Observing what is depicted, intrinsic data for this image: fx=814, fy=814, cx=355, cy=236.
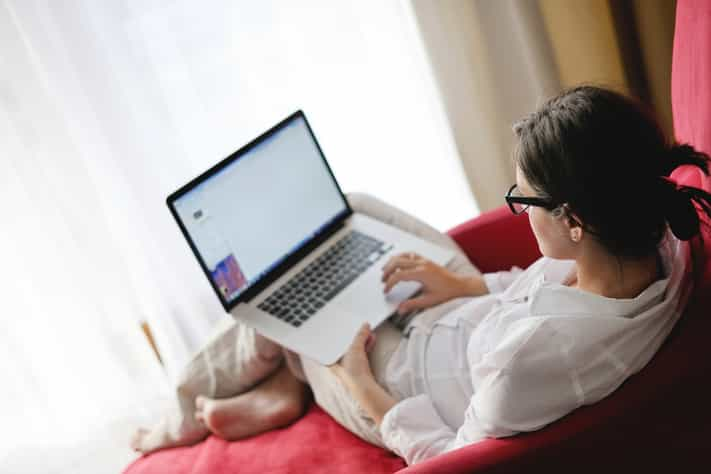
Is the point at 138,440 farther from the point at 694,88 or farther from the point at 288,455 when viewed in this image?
the point at 694,88

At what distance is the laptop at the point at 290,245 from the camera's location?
1.60 metres

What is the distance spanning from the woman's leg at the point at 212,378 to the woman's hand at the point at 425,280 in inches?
13.4

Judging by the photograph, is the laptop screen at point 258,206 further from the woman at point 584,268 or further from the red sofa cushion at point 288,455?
the woman at point 584,268

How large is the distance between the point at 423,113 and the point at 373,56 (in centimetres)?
22

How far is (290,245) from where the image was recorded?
173 cm

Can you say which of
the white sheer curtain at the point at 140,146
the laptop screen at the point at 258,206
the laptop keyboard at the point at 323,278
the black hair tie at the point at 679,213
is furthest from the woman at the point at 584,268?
the white sheer curtain at the point at 140,146

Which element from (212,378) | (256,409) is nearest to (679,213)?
A: (256,409)

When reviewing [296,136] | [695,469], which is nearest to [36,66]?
[296,136]

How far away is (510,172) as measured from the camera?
2.32m

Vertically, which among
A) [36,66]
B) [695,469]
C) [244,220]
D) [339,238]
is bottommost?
[695,469]

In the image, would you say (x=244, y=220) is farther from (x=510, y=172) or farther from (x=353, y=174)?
(x=510, y=172)

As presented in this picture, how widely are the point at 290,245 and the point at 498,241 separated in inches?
18.1

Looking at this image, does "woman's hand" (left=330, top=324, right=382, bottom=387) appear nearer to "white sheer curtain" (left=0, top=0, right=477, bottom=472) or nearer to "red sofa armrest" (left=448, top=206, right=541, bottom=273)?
"red sofa armrest" (left=448, top=206, right=541, bottom=273)

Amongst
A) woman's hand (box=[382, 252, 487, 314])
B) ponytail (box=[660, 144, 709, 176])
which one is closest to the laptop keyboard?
woman's hand (box=[382, 252, 487, 314])
